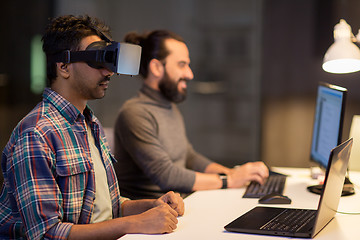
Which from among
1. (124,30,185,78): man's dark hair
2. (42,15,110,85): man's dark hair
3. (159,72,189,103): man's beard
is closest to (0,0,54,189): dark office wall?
(124,30,185,78): man's dark hair

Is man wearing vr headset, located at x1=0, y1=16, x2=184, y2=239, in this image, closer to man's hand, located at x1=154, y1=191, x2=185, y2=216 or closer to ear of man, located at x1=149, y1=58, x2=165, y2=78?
man's hand, located at x1=154, y1=191, x2=185, y2=216

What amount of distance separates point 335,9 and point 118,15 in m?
2.15

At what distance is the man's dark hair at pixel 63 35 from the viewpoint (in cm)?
174

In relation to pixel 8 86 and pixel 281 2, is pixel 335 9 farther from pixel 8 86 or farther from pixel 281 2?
pixel 8 86

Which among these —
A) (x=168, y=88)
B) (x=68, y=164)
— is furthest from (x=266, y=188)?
(x=68, y=164)

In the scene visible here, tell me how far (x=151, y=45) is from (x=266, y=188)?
1.04 m

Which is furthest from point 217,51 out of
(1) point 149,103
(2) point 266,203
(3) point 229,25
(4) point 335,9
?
(2) point 266,203

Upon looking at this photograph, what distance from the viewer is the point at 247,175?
7.76ft

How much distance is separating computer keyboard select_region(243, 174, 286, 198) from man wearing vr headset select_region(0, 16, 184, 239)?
454 mm

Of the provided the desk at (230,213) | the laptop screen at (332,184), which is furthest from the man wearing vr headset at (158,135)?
the laptop screen at (332,184)

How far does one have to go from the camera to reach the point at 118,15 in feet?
16.4

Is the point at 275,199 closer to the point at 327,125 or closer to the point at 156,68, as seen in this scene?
the point at 327,125

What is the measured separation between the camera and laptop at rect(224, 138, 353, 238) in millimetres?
1505

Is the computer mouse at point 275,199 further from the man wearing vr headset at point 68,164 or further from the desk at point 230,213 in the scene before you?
the man wearing vr headset at point 68,164
